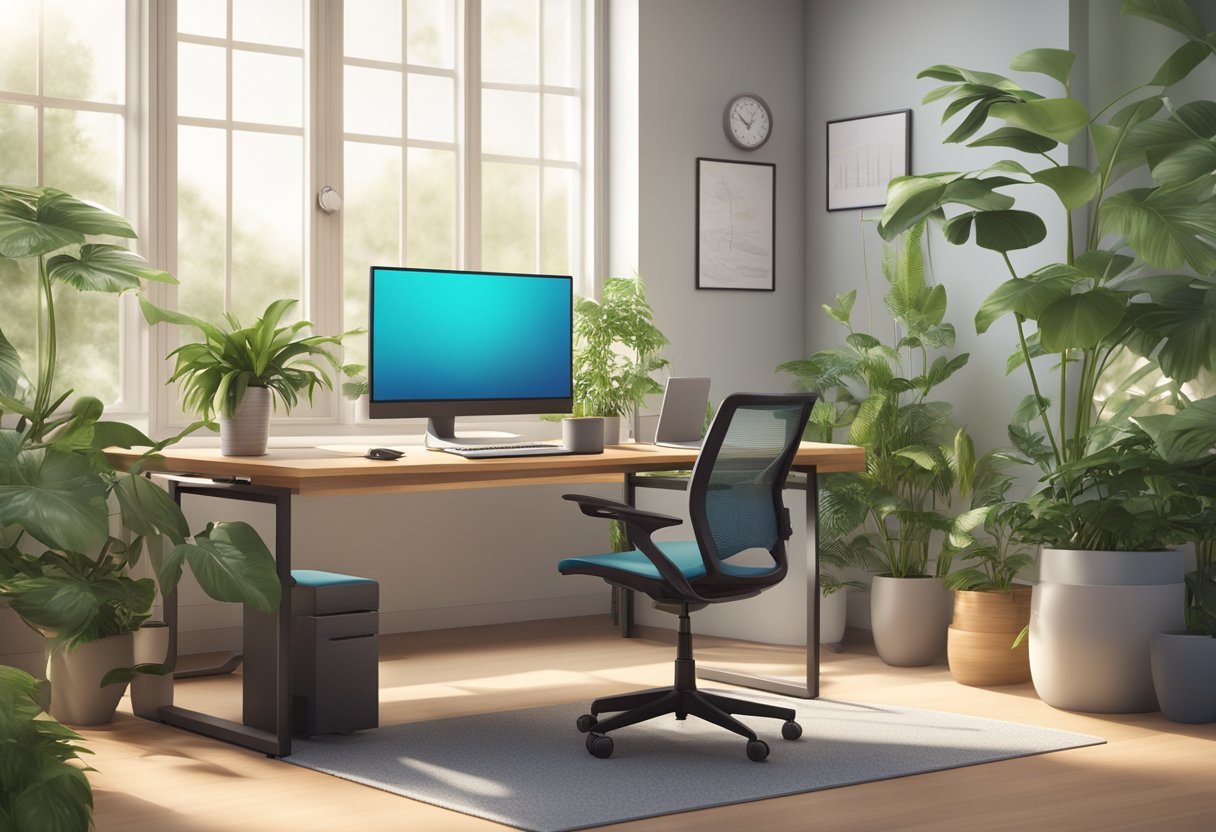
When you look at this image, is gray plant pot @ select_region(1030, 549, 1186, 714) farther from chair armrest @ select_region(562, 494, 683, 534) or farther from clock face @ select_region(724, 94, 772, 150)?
clock face @ select_region(724, 94, 772, 150)

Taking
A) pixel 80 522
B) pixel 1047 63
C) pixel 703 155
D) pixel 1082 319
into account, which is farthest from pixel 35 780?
pixel 703 155

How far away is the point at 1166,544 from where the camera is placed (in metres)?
4.72

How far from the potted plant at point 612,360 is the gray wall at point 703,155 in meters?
0.75

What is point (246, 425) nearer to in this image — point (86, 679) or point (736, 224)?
point (86, 679)

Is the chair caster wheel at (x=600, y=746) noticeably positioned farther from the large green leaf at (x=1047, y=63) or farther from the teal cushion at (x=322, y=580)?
the large green leaf at (x=1047, y=63)

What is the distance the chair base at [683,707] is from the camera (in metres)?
4.06

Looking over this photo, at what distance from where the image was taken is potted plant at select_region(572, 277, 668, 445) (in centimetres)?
541

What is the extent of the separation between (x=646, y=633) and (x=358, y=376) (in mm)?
1498

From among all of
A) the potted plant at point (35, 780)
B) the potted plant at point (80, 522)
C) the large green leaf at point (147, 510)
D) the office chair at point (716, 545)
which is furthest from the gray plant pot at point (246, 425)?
the potted plant at point (35, 780)

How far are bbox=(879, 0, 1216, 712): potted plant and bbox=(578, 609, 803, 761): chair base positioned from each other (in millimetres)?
1040

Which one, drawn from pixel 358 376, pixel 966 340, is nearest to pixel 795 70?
pixel 966 340

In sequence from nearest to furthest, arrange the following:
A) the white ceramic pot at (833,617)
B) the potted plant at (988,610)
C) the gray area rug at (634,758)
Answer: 1. the gray area rug at (634,758)
2. the potted plant at (988,610)
3. the white ceramic pot at (833,617)

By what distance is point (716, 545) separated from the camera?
13.1 feet

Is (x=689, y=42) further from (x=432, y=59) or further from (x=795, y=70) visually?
(x=432, y=59)
